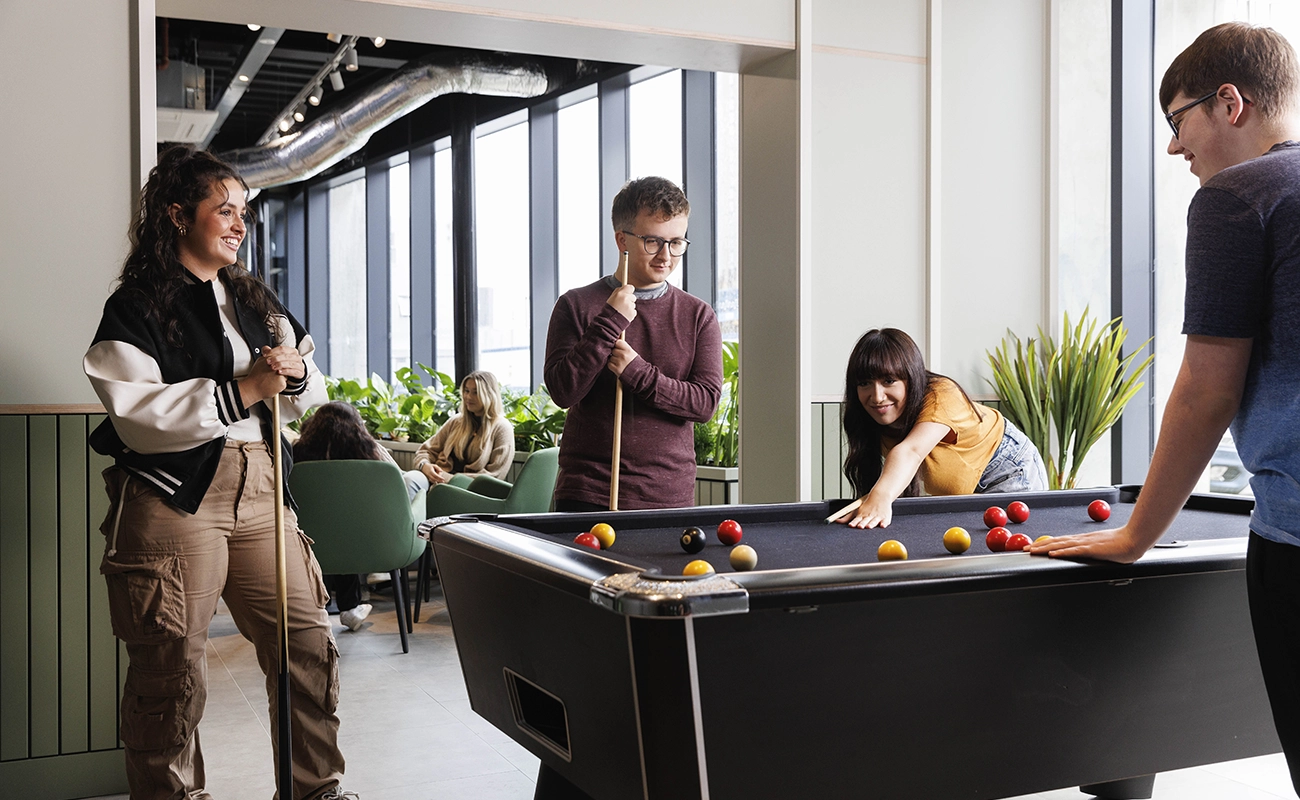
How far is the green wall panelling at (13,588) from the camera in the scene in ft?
9.79

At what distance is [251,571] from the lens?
8.32 feet

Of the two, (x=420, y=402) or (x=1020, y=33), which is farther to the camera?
(x=420, y=402)

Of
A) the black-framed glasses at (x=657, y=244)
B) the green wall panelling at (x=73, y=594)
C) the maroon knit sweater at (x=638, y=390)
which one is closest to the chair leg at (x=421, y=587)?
the green wall panelling at (x=73, y=594)

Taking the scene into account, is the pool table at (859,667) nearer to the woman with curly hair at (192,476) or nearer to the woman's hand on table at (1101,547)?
the woman's hand on table at (1101,547)

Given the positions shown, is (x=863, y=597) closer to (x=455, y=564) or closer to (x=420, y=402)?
(x=455, y=564)

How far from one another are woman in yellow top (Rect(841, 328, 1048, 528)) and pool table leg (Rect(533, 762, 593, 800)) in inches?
41.0

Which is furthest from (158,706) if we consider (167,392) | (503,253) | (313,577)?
(503,253)

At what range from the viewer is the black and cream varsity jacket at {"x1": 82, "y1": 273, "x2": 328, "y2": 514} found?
233 centimetres

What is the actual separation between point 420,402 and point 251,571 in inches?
209

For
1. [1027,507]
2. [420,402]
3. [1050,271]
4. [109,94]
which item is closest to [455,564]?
[1027,507]

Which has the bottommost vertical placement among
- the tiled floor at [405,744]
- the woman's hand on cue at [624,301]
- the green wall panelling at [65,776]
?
the tiled floor at [405,744]

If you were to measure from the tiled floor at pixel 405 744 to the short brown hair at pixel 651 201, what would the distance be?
62.0 inches

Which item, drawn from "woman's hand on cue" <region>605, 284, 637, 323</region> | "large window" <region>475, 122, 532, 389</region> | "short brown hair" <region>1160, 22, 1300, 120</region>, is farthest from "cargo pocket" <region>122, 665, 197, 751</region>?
"large window" <region>475, 122, 532, 389</region>

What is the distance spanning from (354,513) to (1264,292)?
12.0 ft
